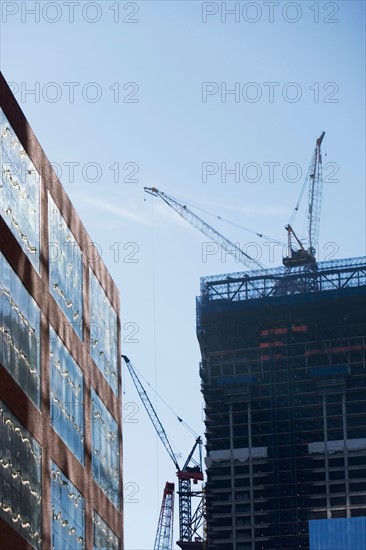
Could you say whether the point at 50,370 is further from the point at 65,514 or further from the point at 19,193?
the point at 19,193

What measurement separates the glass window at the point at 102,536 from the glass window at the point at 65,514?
13.8 feet

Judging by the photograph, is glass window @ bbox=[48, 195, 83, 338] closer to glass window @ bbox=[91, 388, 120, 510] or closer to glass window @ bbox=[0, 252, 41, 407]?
glass window @ bbox=[0, 252, 41, 407]

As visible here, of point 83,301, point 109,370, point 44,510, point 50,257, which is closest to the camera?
point 44,510

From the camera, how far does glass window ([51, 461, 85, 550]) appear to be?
8962 centimetres

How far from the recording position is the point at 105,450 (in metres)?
107

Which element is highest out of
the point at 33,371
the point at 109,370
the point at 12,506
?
the point at 109,370

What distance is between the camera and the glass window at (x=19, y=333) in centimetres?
8138

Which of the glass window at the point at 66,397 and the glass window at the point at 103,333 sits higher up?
the glass window at the point at 103,333

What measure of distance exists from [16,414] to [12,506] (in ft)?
16.0

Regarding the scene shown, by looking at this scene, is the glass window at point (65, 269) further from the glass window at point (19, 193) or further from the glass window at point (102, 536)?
the glass window at point (102, 536)

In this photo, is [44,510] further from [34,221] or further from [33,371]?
[34,221]

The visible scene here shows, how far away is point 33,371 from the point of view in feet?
286

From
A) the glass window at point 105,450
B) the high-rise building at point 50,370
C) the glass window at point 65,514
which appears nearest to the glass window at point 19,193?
the high-rise building at point 50,370

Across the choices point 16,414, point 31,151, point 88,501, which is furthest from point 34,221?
point 88,501
